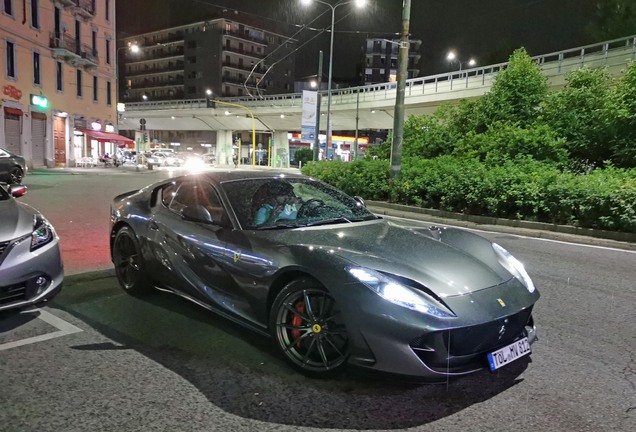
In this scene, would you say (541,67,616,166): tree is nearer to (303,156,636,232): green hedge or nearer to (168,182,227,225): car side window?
(303,156,636,232): green hedge

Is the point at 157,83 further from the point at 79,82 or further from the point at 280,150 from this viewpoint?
the point at 79,82

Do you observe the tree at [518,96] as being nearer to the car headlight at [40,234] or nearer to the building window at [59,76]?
the car headlight at [40,234]

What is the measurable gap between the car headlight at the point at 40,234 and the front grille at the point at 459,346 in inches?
128

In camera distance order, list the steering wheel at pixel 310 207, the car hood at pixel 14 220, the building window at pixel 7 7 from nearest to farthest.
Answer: the car hood at pixel 14 220 < the steering wheel at pixel 310 207 < the building window at pixel 7 7

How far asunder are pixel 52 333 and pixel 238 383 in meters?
1.91

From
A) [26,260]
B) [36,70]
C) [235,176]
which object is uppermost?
[36,70]

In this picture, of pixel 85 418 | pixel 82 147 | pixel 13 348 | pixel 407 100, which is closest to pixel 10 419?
pixel 85 418

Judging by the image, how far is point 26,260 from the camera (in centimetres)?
395

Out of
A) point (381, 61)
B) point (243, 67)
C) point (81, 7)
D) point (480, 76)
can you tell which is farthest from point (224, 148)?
point (381, 61)

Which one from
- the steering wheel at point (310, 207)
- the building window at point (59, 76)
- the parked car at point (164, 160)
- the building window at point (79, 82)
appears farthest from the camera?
the parked car at point (164, 160)

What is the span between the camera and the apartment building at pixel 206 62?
94.6 meters

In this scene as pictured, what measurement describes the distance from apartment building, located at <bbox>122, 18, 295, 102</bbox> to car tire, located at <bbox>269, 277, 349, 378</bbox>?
3567 inches

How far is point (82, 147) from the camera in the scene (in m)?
39.3

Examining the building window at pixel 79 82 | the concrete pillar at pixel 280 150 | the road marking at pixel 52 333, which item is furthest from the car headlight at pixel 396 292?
the concrete pillar at pixel 280 150
